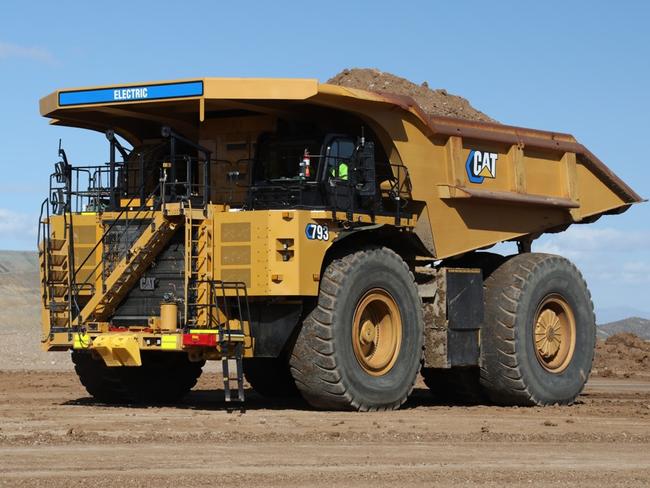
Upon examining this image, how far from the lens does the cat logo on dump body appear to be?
709 inches

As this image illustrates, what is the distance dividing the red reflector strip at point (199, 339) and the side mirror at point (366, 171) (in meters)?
2.62

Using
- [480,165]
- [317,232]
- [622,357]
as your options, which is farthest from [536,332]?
[622,357]

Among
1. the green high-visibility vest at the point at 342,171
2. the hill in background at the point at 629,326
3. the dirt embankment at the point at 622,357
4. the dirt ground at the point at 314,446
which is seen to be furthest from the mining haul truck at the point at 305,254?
the hill in background at the point at 629,326

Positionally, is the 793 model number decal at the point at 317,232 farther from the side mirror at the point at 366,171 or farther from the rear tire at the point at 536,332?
the rear tire at the point at 536,332

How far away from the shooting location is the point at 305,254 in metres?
15.1

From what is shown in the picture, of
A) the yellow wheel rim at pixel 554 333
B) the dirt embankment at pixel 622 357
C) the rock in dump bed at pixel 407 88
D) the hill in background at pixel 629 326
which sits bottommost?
the hill in background at pixel 629 326

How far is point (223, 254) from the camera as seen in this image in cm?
1544

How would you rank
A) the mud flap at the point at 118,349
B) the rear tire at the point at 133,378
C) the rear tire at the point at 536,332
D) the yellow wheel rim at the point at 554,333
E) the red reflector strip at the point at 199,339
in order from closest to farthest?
the red reflector strip at the point at 199,339 < the mud flap at the point at 118,349 < the rear tire at the point at 133,378 < the rear tire at the point at 536,332 < the yellow wheel rim at the point at 554,333

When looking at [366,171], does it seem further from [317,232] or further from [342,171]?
[317,232]

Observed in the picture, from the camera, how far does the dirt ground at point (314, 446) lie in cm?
1030

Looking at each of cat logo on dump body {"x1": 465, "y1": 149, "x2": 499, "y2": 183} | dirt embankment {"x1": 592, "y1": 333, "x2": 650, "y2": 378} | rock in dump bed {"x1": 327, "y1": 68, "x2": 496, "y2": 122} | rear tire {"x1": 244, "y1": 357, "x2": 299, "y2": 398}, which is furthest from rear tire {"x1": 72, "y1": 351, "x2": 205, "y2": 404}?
dirt embankment {"x1": 592, "y1": 333, "x2": 650, "y2": 378}

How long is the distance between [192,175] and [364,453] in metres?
6.00

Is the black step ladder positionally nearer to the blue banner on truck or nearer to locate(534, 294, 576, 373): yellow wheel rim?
the blue banner on truck

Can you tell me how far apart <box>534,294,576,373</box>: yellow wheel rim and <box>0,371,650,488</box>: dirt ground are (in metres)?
1.31
